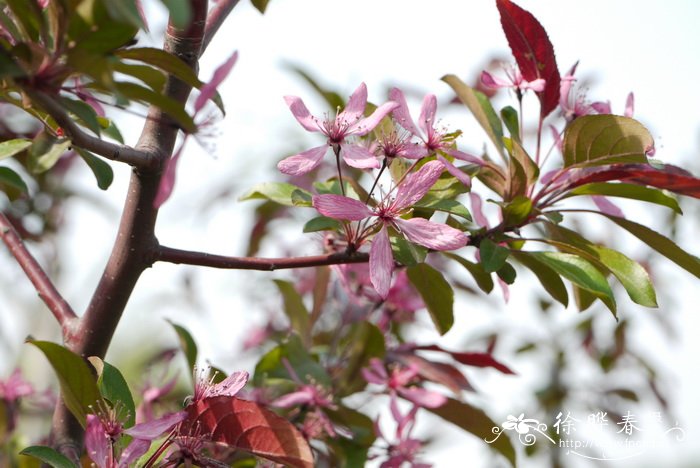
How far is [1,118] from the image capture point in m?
1.92

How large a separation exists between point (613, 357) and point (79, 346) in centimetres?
192

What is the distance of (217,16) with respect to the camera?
1.04 metres

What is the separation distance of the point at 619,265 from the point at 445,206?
0.80 ft

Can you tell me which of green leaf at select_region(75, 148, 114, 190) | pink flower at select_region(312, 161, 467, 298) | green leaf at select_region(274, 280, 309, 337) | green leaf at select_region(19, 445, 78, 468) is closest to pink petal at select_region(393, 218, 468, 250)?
pink flower at select_region(312, 161, 467, 298)

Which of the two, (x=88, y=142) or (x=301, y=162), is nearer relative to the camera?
(x=88, y=142)

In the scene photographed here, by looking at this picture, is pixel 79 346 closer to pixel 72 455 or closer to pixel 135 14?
pixel 72 455

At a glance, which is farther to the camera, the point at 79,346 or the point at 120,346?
the point at 120,346

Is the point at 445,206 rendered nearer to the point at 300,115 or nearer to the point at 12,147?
the point at 300,115

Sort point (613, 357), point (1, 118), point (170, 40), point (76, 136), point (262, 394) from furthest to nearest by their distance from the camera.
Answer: point (613, 357), point (1, 118), point (262, 394), point (170, 40), point (76, 136)

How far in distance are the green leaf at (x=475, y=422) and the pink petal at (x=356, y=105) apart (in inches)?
20.5

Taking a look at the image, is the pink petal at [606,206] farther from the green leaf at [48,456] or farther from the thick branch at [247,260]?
the green leaf at [48,456]

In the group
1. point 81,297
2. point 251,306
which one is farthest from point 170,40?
point 81,297

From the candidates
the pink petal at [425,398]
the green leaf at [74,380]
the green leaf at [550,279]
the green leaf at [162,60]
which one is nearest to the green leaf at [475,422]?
the pink petal at [425,398]

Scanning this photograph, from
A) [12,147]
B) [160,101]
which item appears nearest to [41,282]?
[12,147]
